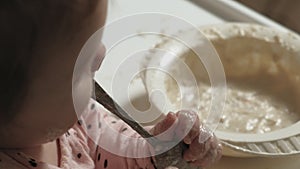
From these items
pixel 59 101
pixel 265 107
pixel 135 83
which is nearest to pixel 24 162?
pixel 59 101

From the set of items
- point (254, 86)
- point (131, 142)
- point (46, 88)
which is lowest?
point (254, 86)

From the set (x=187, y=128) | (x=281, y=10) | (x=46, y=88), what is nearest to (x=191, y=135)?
(x=187, y=128)

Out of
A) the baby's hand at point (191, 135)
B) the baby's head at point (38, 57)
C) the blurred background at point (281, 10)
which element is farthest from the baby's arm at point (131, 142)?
→ the blurred background at point (281, 10)

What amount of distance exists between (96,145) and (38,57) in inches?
7.3

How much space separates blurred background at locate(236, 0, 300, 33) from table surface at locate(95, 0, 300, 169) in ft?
0.45

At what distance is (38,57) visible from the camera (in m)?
0.39

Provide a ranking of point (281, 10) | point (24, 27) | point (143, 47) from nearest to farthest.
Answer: point (24, 27) → point (143, 47) → point (281, 10)

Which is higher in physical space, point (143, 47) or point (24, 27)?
point (24, 27)

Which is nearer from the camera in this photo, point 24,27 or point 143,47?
point 24,27

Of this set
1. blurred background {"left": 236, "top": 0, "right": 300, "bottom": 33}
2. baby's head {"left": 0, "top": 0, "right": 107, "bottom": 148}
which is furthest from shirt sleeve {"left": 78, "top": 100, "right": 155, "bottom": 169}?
blurred background {"left": 236, "top": 0, "right": 300, "bottom": 33}

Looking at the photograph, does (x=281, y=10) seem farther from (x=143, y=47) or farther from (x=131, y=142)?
(x=131, y=142)

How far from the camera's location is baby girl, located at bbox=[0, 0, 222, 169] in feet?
1.25

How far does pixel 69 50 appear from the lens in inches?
16.1

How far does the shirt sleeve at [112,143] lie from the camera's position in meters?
0.54
